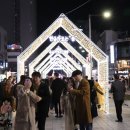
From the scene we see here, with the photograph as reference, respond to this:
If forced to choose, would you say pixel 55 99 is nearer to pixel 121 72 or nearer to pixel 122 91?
pixel 122 91

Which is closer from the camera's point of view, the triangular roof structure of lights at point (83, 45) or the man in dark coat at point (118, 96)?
the man in dark coat at point (118, 96)

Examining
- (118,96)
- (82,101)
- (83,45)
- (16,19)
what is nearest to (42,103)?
(82,101)

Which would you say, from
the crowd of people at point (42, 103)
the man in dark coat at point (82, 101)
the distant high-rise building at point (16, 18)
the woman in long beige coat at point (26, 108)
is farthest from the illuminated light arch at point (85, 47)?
the distant high-rise building at point (16, 18)

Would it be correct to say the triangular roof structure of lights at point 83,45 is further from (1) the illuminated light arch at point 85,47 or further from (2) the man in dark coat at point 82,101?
(2) the man in dark coat at point 82,101

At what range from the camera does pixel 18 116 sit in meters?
10.5

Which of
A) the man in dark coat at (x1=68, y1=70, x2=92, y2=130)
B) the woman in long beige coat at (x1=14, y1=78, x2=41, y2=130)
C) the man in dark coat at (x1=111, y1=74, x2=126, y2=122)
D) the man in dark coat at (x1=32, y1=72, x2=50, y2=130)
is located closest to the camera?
the woman in long beige coat at (x1=14, y1=78, x2=41, y2=130)

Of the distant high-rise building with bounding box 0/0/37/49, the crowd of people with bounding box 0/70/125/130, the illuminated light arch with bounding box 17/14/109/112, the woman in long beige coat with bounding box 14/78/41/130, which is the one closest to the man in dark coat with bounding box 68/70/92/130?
the crowd of people with bounding box 0/70/125/130

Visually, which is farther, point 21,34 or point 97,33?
point 21,34

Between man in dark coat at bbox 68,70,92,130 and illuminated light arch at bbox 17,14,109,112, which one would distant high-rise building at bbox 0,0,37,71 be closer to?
illuminated light arch at bbox 17,14,109,112

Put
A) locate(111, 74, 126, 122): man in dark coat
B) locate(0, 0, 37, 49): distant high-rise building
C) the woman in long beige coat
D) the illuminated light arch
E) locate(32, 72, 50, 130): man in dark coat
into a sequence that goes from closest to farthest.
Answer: the woman in long beige coat
locate(32, 72, 50, 130): man in dark coat
locate(111, 74, 126, 122): man in dark coat
the illuminated light arch
locate(0, 0, 37, 49): distant high-rise building

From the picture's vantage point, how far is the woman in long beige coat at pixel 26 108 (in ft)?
34.0

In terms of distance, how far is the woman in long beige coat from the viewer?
10.4 meters

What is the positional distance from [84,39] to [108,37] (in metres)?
96.9

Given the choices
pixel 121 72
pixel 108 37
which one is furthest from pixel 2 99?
pixel 108 37
